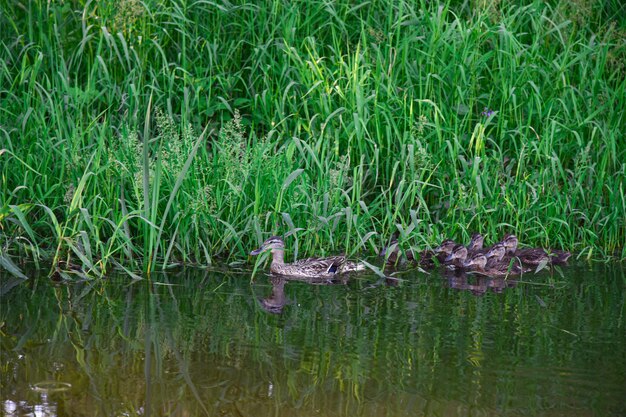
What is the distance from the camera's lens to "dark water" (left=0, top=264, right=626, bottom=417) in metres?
4.83

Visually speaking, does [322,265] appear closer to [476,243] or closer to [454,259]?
[454,259]

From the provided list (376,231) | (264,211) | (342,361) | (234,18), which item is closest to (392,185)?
(376,231)

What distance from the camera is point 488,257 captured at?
7602 millimetres

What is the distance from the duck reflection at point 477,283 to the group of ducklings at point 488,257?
0.24 ft

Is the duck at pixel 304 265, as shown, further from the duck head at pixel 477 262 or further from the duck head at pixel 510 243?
the duck head at pixel 510 243

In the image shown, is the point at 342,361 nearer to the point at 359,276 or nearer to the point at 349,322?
the point at 349,322

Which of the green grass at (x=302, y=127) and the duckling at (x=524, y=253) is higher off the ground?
the green grass at (x=302, y=127)

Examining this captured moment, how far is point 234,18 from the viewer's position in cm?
975

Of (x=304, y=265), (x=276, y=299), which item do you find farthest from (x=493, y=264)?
(x=276, y=299)

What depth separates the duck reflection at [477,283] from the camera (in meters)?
7.17

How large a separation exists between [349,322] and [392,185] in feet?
8.40

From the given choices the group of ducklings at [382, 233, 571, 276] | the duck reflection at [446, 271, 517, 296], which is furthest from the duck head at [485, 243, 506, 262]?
the duck reflection at [446, 271, 517, 296]

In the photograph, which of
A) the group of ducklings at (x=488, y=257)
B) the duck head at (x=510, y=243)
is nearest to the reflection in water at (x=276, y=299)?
Answer: the group of ducklings at (x=488, y=257)

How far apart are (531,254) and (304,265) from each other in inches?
70.2
